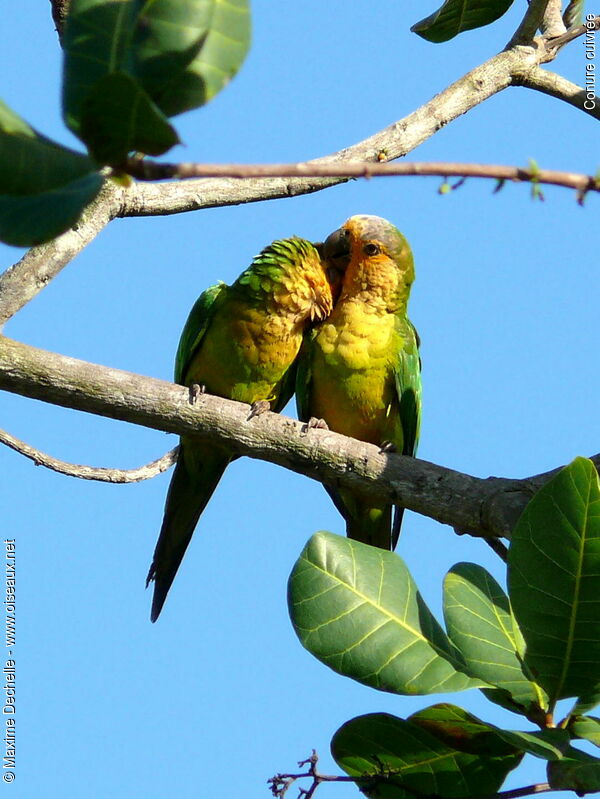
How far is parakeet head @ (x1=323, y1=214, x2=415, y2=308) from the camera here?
433 centimetres

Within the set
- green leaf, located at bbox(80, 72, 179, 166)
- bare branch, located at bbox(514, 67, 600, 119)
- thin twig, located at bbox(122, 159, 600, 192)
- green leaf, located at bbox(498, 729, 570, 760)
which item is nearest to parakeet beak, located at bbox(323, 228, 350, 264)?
bare branch, located at bbox(514, 67, 600, 119)

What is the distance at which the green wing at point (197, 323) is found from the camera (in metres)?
4.34

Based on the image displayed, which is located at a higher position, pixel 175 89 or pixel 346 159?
pixel 346 159

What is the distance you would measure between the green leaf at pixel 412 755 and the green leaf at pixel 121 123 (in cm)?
148

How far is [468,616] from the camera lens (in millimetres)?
2162

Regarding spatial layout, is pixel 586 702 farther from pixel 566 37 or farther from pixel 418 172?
pixel 566 37

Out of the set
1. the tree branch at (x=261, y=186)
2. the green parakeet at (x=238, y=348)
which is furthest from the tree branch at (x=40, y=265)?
the green parakeet at (x=238, y=348)

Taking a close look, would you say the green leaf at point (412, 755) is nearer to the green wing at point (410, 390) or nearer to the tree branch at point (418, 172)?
the tree branch at point (418, 172)

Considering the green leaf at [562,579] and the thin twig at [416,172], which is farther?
the green leaf at [562,579]

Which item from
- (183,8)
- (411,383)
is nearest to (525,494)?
(411,383)

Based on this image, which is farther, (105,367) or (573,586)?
(105,367)

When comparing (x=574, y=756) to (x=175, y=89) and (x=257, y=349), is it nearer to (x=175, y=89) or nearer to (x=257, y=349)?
(x=175, y=89)

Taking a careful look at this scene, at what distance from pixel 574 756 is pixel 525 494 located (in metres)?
0.99

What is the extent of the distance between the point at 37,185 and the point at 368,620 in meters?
1.28
